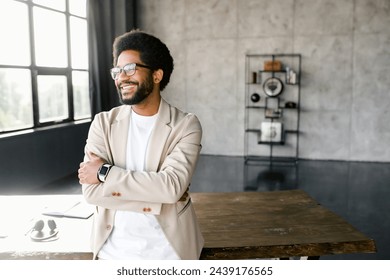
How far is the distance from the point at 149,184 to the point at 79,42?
5837 millimetres

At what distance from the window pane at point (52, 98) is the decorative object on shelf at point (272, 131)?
3353 mm

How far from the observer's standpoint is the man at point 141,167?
1.38m

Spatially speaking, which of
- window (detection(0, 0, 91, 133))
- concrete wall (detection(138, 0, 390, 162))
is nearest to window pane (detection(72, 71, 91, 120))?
window (detection(0, 0, 91, 133))

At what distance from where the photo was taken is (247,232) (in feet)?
5.93

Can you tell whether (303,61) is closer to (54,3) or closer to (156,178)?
(54,3)

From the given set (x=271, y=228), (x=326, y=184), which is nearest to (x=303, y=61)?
(x=326, y=184)

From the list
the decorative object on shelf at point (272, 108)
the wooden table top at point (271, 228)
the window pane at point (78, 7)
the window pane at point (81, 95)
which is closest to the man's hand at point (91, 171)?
the wooden table top at point (271, 228)

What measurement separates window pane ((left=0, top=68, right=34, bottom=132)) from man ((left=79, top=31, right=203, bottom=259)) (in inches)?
154

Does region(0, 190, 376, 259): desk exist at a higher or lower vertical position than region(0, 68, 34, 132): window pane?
lower

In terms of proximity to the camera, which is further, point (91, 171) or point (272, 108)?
point (272, 108)

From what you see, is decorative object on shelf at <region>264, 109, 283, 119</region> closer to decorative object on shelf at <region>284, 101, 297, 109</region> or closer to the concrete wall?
decorative object on shelf at <region>284, 101, 297, 109</region>

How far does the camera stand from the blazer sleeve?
1368mm

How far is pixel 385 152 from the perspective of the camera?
7273mm

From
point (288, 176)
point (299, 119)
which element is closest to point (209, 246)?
point (288, 176)
